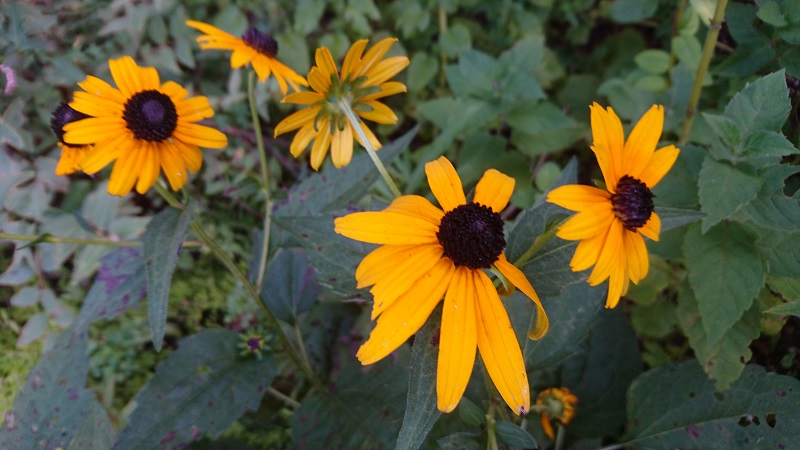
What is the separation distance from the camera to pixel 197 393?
1.10 meters

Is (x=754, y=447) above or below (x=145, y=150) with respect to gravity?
below

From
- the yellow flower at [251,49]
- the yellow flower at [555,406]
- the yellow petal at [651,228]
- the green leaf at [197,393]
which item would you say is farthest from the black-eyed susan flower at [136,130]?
the yellow flower at [555,406]

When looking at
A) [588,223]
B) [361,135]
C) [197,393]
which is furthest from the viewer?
[197,393]

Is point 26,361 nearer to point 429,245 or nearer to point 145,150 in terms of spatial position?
point 145,150

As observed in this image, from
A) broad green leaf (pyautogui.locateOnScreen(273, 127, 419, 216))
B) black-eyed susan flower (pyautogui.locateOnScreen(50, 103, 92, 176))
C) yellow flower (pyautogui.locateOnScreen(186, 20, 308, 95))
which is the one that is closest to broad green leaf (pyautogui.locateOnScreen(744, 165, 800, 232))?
broad green leaf (pyautogui.locateOnScreen(273, 127, 419, 216))

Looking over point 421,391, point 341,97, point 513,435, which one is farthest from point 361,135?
point 513,435

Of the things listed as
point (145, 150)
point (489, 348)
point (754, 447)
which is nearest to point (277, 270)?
point (145, 150)

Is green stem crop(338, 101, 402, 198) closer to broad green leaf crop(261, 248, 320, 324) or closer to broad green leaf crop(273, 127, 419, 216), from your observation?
broad green leaf crop(273, 127, 419, 216)

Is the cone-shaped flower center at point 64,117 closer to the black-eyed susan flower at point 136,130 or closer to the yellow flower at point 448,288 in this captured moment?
the black-eyed susan flower at point 136,130

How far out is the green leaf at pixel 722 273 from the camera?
1.00 m

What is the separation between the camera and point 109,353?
163 cm

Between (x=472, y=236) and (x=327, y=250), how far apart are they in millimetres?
316

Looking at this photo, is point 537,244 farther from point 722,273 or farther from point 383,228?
point 722,273

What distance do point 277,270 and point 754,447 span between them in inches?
44.3
